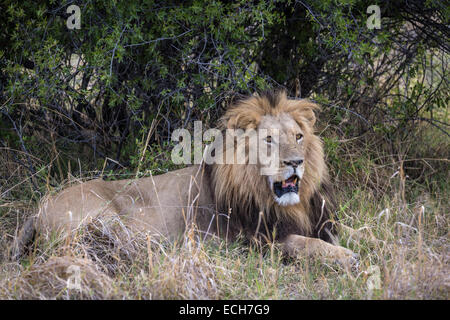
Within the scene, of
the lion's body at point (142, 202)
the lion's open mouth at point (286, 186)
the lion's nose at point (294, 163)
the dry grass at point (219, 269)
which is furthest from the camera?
the lion's body at point (142, 202)

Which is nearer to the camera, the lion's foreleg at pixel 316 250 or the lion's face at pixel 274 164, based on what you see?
the lion's foreleg at pixel 316 250

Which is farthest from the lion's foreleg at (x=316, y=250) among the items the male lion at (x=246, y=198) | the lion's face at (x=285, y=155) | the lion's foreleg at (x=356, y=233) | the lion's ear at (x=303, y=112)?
the lion's ear at (x=303, y=112)

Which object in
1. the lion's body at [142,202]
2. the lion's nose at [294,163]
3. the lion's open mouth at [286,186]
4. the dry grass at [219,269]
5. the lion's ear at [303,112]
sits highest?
the lion's ear at [303,112]

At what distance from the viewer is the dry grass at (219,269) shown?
342 cm

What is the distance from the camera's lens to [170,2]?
17.1 ft

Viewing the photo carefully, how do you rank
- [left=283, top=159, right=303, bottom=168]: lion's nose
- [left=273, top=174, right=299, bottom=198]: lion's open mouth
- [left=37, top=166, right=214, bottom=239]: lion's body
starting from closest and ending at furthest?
[left=283, top=159, right=303, bottom=168]: lion's nose
[left=273, top=174, right=299, bottom=198]: lion's open mouth
[left=37, top=166, right=214, bottom=239]: lion's body

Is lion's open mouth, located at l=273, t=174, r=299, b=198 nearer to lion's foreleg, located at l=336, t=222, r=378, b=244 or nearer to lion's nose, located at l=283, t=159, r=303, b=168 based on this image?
lion's nose, located at l=283, t=159, r=303, b=168

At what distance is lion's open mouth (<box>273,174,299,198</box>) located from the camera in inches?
169

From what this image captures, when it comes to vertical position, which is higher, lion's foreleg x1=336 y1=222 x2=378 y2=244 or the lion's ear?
the lion's ear

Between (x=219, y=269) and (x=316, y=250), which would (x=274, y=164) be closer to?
(x=316, y=250)

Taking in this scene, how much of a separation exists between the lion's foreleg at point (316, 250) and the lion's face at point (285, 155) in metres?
0.28

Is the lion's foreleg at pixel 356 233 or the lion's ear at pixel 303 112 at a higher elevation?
the lion's ear at pixel 303 112

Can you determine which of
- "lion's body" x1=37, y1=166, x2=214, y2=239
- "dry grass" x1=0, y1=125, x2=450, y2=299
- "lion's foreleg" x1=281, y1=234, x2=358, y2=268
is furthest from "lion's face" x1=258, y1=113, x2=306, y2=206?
"lion's body" x1=37, y1=166, x2=214, y2=239

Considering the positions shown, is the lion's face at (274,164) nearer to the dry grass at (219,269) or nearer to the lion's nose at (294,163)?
the lion's nose at (294,163)
